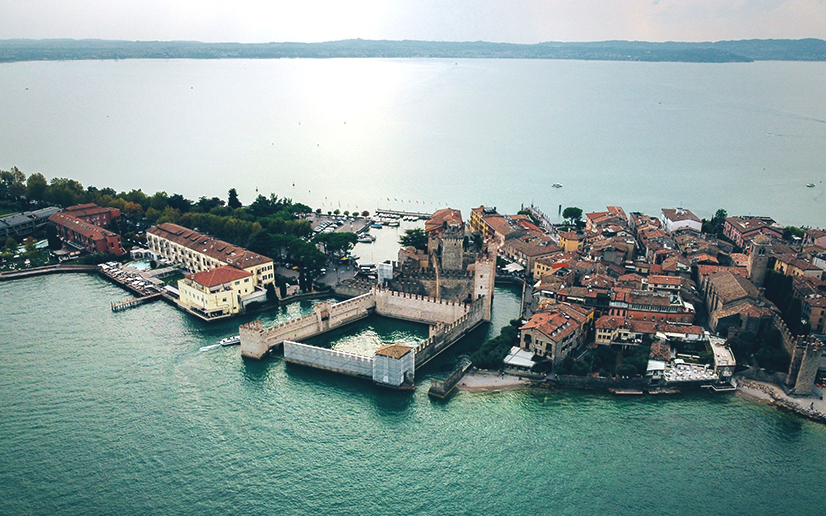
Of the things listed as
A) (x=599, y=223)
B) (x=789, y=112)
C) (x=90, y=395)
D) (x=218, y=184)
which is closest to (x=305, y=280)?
(x=90, y=395)

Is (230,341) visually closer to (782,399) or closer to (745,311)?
(782,399)

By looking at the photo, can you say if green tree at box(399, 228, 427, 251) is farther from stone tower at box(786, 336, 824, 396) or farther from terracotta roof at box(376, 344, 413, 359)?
stone tower at box(786, 336, 824, 396)

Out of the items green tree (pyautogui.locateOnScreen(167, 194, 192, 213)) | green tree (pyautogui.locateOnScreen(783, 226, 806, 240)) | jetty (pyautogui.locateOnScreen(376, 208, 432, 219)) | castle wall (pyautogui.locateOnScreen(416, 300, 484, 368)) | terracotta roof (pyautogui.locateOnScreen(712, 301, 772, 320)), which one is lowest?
castle wall (pyautogui.locateOnScreen(416, 300, 484, 368))

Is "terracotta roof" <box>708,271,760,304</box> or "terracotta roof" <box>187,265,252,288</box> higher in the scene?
"terracotta roof" <box>708,271,760,304</box>

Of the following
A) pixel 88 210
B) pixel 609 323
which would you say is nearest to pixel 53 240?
pixel 88 210

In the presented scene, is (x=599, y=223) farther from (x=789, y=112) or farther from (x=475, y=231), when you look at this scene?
(x=789, y=112)

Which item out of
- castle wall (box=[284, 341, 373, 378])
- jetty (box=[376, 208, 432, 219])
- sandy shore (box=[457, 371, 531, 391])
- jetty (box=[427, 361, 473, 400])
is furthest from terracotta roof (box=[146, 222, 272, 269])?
jetty (box=[376, 208, 432, 219])
